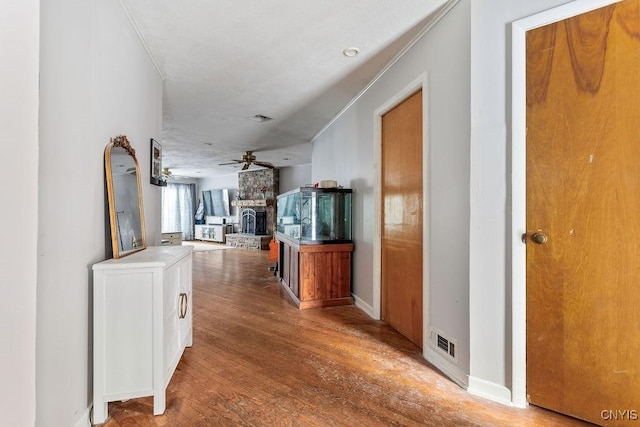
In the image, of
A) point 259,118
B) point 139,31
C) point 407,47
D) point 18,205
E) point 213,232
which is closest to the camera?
point 18,205

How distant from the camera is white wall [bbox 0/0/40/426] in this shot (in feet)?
2.14

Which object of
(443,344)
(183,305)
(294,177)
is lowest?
(443,344)

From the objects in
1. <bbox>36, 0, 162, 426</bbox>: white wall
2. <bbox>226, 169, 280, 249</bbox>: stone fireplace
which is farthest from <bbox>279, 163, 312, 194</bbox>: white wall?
<bbox>36, 0, 162, 426</bbox>: white wall

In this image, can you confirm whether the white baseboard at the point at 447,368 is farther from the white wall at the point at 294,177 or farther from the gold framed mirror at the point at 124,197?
the white wall at the point at 294,177

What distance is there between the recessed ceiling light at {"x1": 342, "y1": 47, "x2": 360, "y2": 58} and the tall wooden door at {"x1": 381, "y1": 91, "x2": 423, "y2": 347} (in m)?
0.59

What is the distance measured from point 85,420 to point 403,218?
2.42 meters

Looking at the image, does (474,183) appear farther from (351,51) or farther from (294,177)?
(294,177)

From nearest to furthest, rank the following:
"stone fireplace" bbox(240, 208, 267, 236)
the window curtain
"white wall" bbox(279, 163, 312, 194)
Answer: "white wall" bbox(279, 163, 312, 194) → "stone fireplace" bbox(240, 208, 267, 236) → the window curtain

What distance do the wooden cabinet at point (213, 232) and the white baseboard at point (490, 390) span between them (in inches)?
368

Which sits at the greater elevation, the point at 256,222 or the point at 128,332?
the point at 256,222

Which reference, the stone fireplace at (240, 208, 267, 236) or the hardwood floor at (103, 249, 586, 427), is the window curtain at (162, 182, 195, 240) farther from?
the hardwood floor at (103, 249, 586, 427)

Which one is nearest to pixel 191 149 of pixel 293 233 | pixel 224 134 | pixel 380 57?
pixel 224 134

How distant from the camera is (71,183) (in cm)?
135

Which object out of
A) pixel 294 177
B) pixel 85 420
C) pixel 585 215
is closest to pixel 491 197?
pixel 585 215
